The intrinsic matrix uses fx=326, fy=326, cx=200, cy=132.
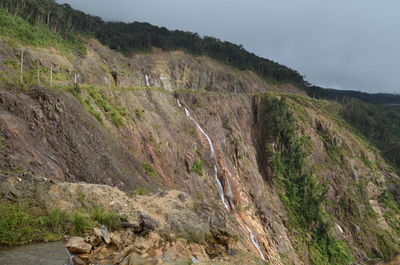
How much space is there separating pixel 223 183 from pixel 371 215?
2377 centimetres

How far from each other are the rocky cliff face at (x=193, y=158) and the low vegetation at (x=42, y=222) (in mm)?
560

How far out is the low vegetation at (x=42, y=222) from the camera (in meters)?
7.88

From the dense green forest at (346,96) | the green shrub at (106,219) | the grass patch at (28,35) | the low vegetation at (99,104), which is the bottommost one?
the green shrub at (106,219)

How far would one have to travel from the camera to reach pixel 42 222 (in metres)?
8.65

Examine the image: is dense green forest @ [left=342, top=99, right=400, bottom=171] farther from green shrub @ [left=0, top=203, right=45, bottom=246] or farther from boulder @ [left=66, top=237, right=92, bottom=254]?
green shrub @ [left=0, top=203, right=45, bottom=246]

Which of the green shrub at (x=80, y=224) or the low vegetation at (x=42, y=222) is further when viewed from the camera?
the green shrub at (x=80, y=224)

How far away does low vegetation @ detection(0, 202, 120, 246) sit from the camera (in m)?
7.88

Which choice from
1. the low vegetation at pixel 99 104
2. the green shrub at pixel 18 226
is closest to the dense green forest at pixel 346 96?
the low vegetation at pixel 99 104

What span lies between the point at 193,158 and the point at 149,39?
48210mm

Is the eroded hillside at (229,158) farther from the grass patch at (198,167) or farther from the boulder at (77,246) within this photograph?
the boulder at (77,246)

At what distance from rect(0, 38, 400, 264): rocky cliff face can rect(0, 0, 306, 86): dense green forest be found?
17.8 ft

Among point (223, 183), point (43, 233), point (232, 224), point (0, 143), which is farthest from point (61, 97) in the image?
point (223, 183)

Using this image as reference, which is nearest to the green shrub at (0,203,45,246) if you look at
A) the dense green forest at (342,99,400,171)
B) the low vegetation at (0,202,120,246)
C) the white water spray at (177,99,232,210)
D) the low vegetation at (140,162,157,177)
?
the low vegetation at (0,202,120,246)

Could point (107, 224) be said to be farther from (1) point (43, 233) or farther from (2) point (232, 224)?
(2) point (232, 224)
